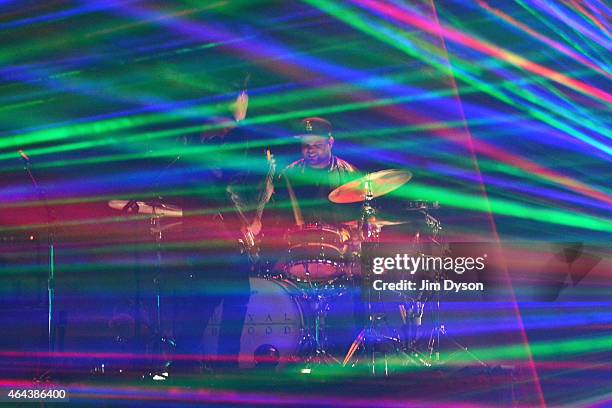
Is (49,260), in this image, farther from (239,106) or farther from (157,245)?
(239,106)

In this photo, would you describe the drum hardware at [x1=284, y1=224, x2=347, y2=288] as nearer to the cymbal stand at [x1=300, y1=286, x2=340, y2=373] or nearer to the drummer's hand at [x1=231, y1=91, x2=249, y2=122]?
the cymbal stand at [x1=300, y1=286, x2=340, y2=373]

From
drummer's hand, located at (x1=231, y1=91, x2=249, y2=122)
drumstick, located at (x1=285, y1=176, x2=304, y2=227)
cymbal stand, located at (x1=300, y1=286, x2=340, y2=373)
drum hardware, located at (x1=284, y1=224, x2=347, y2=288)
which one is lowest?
cymbal stand, located at (x1=300, y1=286, x2=340, y2=373)

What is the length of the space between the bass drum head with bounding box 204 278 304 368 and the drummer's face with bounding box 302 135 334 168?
2.88 ft

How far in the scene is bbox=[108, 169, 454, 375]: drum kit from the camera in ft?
13.5

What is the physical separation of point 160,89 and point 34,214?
1.27 meters

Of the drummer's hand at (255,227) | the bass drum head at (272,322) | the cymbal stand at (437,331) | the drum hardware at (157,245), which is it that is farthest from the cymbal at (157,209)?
the cymbal stand at (437,331)

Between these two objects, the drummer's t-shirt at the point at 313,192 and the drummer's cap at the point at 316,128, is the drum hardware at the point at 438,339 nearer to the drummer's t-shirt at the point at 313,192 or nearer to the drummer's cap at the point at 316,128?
the drummer's t-shirt at the point at 313,192

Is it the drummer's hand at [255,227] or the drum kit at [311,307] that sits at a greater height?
the drummer's hand at [255,227]

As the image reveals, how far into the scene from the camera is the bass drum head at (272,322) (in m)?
4.10

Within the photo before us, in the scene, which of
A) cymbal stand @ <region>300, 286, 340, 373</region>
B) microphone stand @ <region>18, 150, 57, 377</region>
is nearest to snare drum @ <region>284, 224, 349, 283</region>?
cymbal stand @ <region>300, 286, 340, 373</region>

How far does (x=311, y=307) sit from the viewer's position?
4141 mm

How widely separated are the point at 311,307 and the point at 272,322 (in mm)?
232

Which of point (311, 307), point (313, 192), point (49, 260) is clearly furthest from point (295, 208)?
point (49, 260)

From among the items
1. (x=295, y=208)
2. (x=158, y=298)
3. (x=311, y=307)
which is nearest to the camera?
(x=158, y=298)
